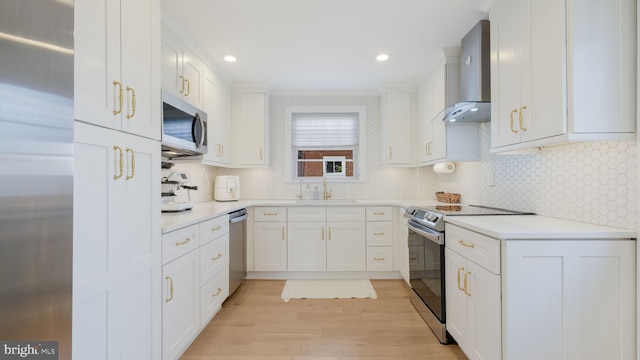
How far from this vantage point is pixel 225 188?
3428 mm

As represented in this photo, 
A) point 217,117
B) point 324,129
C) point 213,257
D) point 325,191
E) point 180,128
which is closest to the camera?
point 180,128

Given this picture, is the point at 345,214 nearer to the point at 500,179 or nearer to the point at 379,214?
the point at 379,214

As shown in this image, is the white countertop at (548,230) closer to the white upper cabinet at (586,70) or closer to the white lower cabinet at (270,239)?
the white upper cabinet at (586,70)

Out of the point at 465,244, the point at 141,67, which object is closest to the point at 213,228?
the point at 141,67

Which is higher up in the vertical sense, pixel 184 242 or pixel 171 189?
pixel 171 189

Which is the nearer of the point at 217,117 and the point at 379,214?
the point at 217,117

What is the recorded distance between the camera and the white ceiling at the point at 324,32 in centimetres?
203

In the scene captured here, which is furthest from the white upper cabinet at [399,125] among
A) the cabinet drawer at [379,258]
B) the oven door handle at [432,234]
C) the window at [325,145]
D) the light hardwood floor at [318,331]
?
the light hardwood floor at [318,331]

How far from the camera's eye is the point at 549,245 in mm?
1341

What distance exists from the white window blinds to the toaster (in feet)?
3.35

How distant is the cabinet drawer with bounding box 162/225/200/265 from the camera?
159cm

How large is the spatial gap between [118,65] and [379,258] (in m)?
3.01

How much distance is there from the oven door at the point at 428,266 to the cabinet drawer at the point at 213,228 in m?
1.70

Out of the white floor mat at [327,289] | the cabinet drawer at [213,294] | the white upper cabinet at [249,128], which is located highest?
the white upper cabinet at [249,128]
